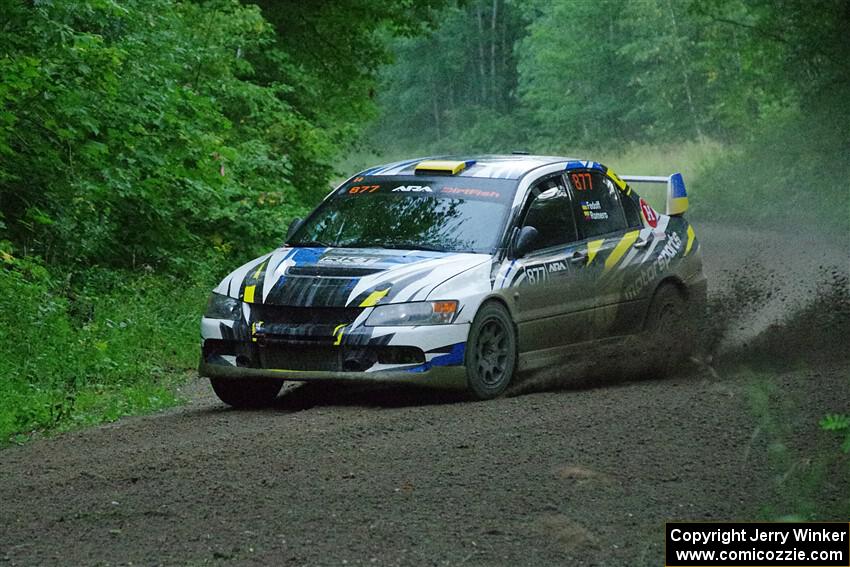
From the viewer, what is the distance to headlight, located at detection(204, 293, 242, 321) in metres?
10.2

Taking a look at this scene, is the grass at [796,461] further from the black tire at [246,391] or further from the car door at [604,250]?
the black tire at [246,391]

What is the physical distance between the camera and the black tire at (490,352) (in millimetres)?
10000

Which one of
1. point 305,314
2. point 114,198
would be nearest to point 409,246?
point 305,314

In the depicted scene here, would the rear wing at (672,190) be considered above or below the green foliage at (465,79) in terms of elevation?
below

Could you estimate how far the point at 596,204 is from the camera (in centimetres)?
1181

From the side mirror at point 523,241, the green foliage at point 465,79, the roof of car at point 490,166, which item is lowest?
the side mirror at point 523,241

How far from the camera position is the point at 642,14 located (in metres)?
65.8

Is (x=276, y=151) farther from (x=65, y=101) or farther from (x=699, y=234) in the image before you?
(x=699, y=234)

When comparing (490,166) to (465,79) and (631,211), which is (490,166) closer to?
(631,211)

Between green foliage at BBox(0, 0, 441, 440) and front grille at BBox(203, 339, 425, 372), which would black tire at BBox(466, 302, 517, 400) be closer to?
front grille at BBox(203, 339, 425, 372)

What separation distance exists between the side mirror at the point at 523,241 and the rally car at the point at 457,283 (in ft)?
0.03

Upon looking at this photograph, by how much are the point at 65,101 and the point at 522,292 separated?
558 centimetres

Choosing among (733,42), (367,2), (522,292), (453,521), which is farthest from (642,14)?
(453,521)

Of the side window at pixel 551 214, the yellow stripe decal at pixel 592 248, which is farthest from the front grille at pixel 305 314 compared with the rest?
the yellow stripe decal at pixel 592 248
